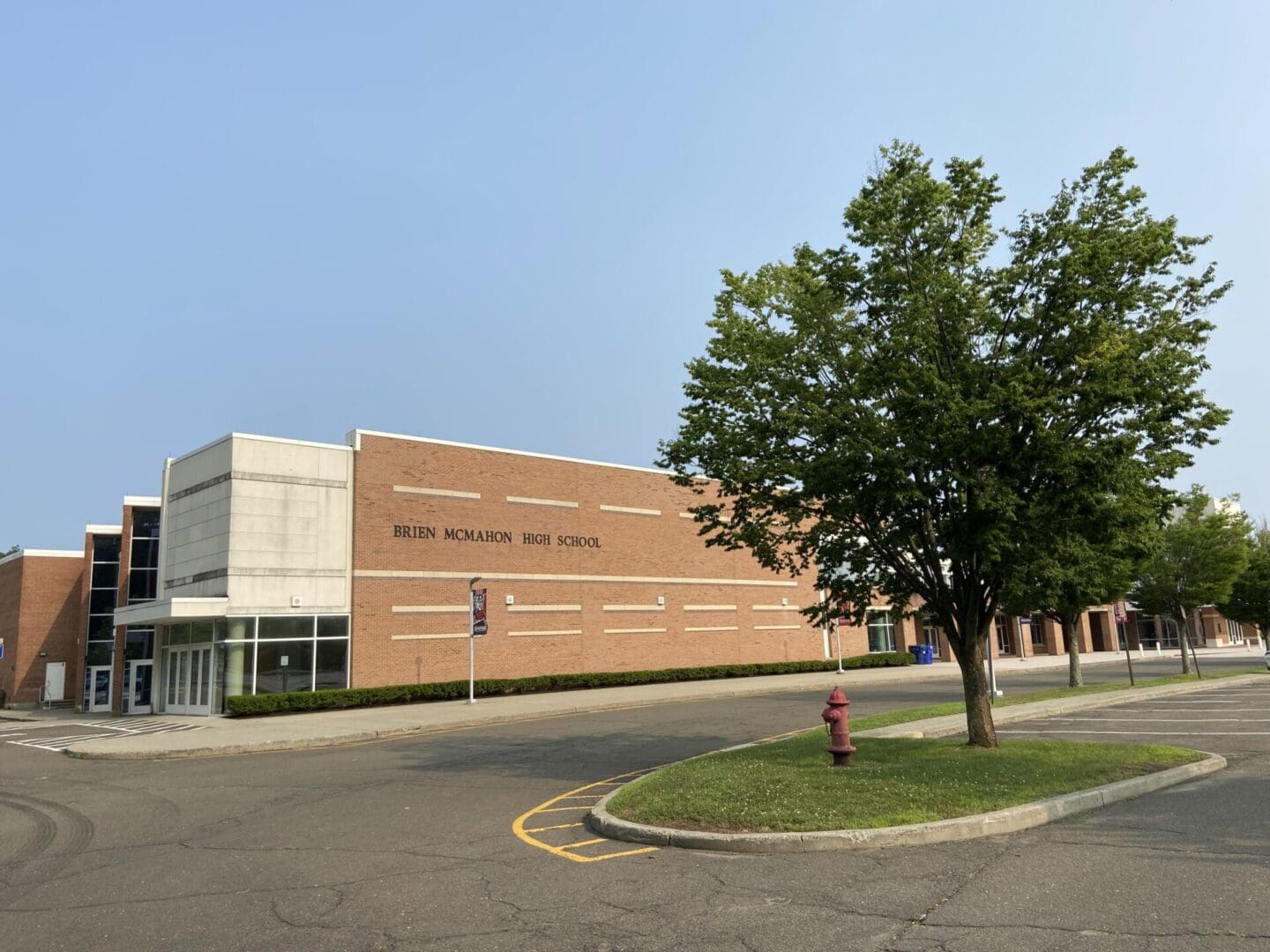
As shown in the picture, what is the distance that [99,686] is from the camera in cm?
4000

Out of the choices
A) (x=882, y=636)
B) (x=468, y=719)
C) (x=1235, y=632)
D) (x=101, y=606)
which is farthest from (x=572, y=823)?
(x=1235, y=632)

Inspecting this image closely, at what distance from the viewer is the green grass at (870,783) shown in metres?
8.84

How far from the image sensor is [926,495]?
12883 millimetres

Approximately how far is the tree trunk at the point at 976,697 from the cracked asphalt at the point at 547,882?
9.57ft

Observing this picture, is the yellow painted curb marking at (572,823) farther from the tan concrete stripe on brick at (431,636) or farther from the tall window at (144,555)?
the tall window at (144,555)

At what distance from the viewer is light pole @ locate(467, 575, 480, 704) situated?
30.1 m

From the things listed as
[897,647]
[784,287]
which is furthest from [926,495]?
[897,647]

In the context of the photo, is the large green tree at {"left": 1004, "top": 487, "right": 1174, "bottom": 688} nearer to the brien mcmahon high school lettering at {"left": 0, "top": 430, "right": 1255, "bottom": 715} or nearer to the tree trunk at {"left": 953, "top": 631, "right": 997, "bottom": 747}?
the tree trunk at {"left": 953, "top": 631, "right": 997, "bottom": 747}

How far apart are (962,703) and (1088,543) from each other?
12480 millimetres

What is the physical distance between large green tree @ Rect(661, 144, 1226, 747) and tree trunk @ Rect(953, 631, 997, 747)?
3 cm

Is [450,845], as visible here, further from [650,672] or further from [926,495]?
[650,672]

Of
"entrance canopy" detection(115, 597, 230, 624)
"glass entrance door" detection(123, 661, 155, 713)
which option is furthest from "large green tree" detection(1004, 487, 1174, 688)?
"glass entrance door" detection(123, 661, 155, 713)

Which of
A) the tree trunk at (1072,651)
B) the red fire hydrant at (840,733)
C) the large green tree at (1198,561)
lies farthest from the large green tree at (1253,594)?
the red fire hydrant at (840,733)

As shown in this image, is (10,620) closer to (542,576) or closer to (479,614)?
(542,576)
